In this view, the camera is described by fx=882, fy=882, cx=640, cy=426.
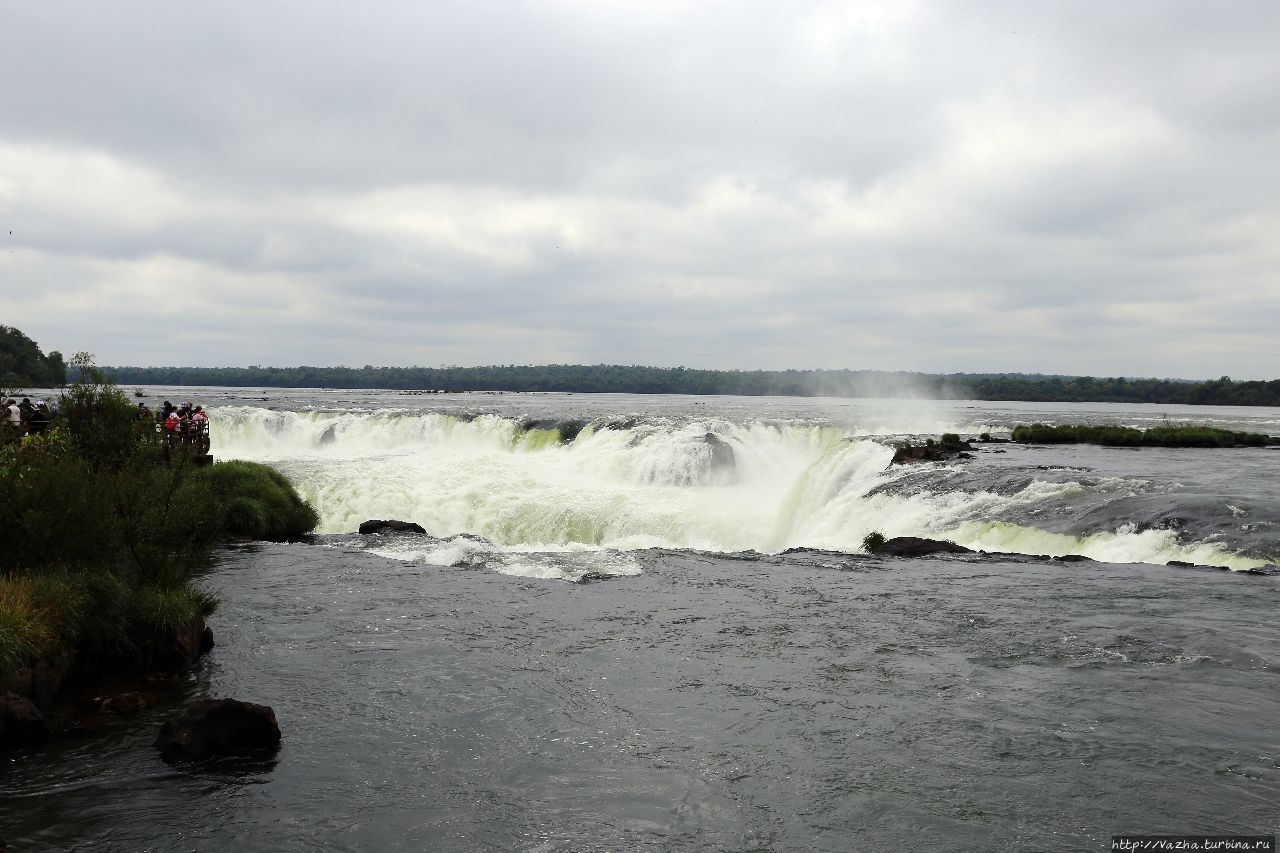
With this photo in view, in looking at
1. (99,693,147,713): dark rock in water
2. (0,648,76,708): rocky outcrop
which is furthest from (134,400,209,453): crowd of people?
(99,693,147,713): dark rock in water

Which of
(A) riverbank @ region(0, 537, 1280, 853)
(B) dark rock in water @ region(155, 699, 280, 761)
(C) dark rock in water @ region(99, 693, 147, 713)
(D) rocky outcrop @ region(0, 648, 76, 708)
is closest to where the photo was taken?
(A) riverbank @ region(0, 537, 1280, 853)

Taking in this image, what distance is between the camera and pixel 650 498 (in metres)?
30.3

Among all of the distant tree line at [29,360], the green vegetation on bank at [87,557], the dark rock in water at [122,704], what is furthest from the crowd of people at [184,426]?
the distant tree line at [29,360]

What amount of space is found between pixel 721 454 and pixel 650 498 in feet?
20.1

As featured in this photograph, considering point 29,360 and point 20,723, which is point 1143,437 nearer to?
point 20,723

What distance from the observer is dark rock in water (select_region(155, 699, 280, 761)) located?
8.36m

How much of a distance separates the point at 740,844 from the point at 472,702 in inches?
165

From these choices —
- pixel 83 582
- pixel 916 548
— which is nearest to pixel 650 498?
pixel 916 548

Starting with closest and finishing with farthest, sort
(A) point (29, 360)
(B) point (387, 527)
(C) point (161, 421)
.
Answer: (B) point (387, 527) → (C) point (161, 421) → (A) point (29, 360)

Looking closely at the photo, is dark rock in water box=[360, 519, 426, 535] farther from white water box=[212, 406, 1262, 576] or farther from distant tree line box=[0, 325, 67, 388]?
distant tree line box=[0, 325, 67, 388]

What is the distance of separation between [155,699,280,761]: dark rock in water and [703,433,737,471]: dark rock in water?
26.8 m

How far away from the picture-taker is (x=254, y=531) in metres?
22.6

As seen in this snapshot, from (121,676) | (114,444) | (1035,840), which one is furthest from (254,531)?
(1035,840)

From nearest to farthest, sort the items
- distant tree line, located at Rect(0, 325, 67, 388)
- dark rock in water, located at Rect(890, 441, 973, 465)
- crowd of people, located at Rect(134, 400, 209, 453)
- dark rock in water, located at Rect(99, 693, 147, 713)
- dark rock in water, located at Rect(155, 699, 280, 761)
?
dark rock in water, located at Rect(155, 699, 280, 761)
dark rock in water, located at Rect(99, 693, 147, 713)
crowd of people, located at Rect(134, 400, 209, 453)
dark rock in water, located at Rect(890, 441, 973, 465)
distant tree line, located at Rect(0, 325, 67, 388)
